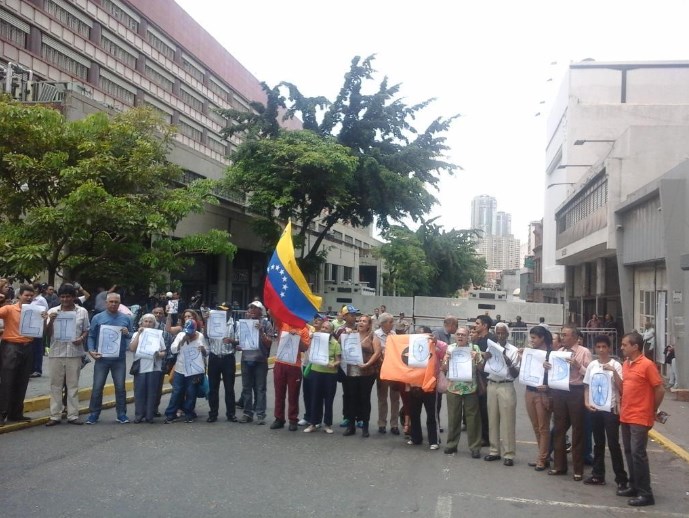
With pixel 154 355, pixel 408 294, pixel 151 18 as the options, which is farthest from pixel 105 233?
pixel 408 294

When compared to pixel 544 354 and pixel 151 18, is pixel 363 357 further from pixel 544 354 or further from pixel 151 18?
pixel 151 18

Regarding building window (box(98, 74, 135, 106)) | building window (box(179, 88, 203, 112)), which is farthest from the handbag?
building window (box(179, 88, 203, 112))

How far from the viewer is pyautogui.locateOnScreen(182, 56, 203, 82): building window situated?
141ft

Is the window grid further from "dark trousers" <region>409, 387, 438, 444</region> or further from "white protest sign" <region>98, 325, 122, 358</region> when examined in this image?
"dark trousers" <region>409, 387, 438, 444</region>

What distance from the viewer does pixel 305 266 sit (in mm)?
34656

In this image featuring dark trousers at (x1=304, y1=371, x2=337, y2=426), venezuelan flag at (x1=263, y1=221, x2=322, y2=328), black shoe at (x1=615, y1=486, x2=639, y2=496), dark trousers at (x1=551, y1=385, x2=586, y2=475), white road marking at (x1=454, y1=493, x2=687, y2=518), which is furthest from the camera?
venezuelan flag at (x1=263, y1=221, x2=322, y2=328)

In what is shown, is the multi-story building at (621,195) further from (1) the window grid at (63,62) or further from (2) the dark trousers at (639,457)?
(1) the window grid at (63,62)

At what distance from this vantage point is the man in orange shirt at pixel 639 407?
22.0 feet

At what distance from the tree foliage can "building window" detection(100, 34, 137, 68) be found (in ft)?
72.7

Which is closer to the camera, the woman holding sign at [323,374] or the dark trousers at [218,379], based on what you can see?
the woman holding sign at [323,374]

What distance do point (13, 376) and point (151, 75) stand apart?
33.4m

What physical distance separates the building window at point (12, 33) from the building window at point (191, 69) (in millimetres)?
13951

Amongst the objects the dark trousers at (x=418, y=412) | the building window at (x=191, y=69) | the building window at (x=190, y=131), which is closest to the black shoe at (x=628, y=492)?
the dark trousers at (x=418, y=412)

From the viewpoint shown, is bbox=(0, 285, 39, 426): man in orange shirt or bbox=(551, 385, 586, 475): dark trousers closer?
bbox=(551, 385, 586, 475): dark trousers
